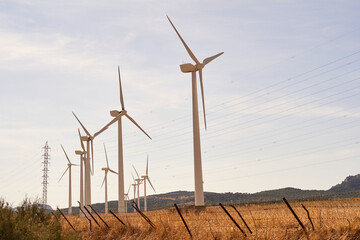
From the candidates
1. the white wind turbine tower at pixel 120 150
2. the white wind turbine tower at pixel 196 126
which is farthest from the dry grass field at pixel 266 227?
the white wind turbine tower at pixel 120 150

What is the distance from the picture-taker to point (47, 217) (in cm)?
4438

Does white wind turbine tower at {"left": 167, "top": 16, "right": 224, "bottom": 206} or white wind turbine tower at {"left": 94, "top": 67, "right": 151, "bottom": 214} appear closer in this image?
white wind turbine tower at {"left": 167, "top": 16, "right": 224, "bottom": 206}

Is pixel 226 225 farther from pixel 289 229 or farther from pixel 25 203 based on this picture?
pixel 25 203

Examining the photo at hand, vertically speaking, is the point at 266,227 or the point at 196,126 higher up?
the point at 196,126

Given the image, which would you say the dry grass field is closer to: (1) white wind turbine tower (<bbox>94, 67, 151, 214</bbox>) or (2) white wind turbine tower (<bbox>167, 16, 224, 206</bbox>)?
(2) white wind turbine tower (<bbox>167, 16, 224, 206</bbox>)

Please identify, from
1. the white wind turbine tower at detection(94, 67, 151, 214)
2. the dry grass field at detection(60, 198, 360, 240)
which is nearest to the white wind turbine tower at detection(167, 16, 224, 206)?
the dry grass field at detection(60, 198, 360, 240)

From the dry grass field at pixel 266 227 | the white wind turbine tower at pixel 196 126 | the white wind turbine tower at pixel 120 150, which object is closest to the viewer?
the dry grass field at pixel 266 227

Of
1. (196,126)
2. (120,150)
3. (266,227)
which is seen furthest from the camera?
(120,150)

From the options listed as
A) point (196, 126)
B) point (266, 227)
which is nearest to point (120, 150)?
point (196, 126)

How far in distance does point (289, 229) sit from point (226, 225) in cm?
439

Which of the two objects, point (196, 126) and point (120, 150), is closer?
point (196, 126)

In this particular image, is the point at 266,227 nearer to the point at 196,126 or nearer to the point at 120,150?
Result: the point at 196,126

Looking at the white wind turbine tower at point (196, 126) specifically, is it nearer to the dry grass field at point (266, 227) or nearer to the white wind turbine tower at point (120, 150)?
the dry grass field at point (266, 227)

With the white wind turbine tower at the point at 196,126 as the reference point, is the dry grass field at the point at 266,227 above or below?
below
